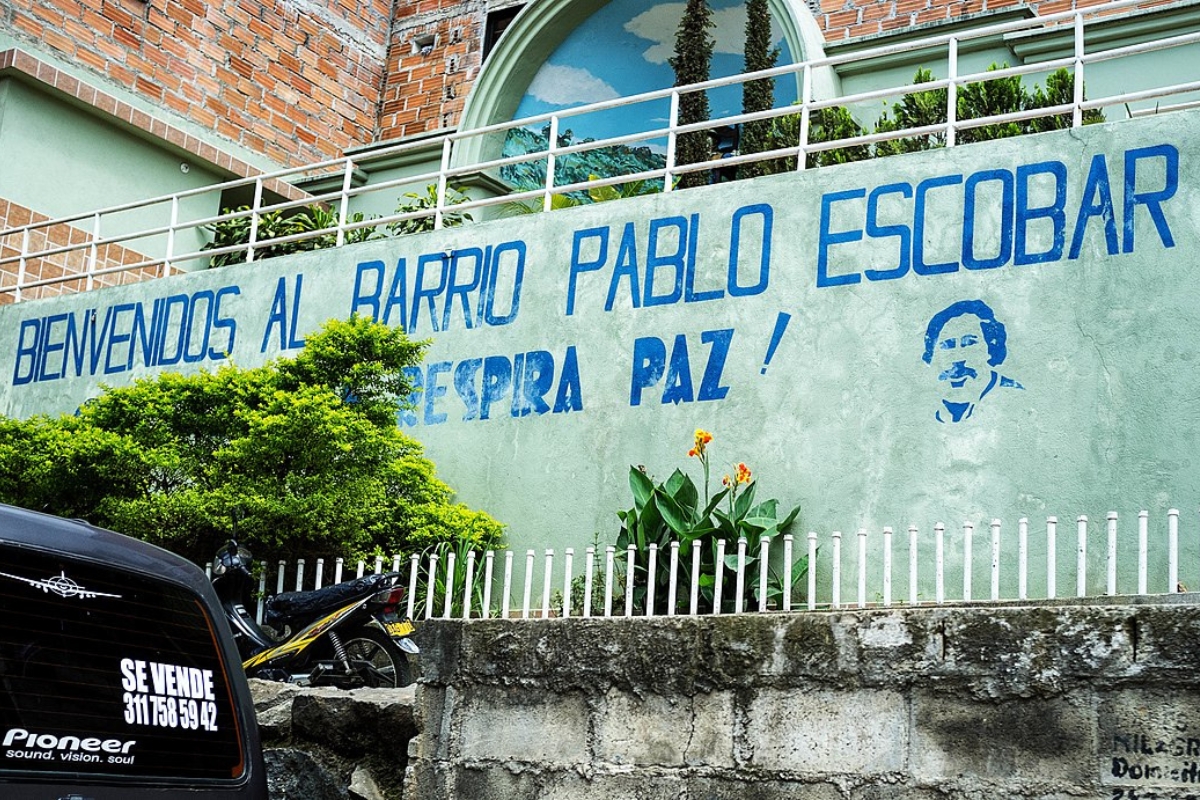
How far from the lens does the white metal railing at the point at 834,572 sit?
7.69 meters

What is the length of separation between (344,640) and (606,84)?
1163 centimetres

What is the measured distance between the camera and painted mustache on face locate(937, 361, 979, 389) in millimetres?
9203

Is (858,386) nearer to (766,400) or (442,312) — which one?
(766,400)

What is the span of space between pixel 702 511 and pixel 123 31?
11.1m

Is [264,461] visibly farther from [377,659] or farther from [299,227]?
[299,227]

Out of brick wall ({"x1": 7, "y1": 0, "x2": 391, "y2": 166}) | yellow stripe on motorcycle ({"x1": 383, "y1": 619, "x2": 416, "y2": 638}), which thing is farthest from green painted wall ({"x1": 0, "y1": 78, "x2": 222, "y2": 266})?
yellow stripe on motorcycle ({"x1": 383, "y1": 619, "x2": 416, "y2": 638})

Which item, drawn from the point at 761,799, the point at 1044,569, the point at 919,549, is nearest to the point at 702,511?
the point at 919,549

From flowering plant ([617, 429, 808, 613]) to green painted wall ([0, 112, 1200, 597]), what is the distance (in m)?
0.24

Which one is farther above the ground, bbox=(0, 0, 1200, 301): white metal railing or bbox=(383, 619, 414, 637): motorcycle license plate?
bbox=(0, 0, 1200, 301): white metal railing

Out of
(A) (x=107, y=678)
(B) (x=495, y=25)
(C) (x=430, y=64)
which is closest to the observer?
(A) (x=107, y=678)

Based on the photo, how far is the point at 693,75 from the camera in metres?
16.3

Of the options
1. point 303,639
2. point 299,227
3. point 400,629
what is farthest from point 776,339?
point 299,227

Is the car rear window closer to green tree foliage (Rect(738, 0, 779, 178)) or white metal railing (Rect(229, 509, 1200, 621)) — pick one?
white metal railing (Rect(229, 509, 1200, 621))

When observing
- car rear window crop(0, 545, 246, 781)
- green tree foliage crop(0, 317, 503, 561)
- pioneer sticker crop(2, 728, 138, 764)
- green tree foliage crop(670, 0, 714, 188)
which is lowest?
pioneer sticker crop(2, 728, 138, 764)
